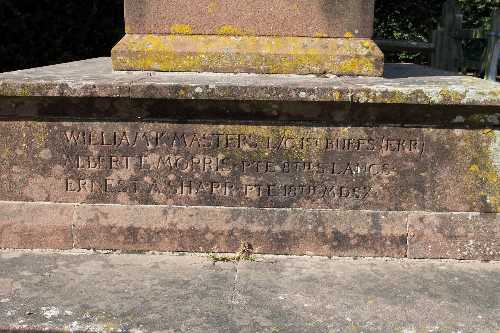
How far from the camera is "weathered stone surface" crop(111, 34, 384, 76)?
3756 mm

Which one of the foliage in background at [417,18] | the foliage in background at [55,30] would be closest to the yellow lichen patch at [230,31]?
the foliage in background at [55,30]

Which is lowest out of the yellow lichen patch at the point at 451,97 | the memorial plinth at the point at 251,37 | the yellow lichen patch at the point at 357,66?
the yellow lichen patch at the point at 451,97

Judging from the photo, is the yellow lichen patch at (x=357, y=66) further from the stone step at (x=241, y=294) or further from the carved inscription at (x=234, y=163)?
the stone step at (x=241, y=294)

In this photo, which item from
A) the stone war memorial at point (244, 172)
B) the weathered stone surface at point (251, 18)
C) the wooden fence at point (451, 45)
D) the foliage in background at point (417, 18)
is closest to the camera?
the stone war memorial at point (244, 172)

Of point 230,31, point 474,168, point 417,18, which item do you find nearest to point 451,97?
point 474,168

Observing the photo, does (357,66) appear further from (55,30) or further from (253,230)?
(55,30)

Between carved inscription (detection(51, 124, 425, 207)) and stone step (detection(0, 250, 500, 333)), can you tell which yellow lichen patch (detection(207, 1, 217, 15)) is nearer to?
carved inscription (detection(51, 124, 425, 207))

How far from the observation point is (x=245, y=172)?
338cm

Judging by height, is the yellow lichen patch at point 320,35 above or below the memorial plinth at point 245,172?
above

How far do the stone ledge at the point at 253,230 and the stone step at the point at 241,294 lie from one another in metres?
0.08

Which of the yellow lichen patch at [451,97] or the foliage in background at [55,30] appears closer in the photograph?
the yellow lichen patch at [451,97]

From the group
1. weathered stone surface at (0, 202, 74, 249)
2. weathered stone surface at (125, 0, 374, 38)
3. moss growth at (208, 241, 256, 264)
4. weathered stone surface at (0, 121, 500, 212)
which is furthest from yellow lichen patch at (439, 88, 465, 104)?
weathered stone surface at (0, 202, 74, 249)

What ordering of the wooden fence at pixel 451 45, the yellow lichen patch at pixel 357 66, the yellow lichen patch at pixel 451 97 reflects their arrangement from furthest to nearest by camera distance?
the wooden fence at pixel 451 45, the yellow lichen patch at pixel 357 66, the yellow lichen patch at pixel 451 97

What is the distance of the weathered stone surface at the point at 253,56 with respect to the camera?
3756mm
